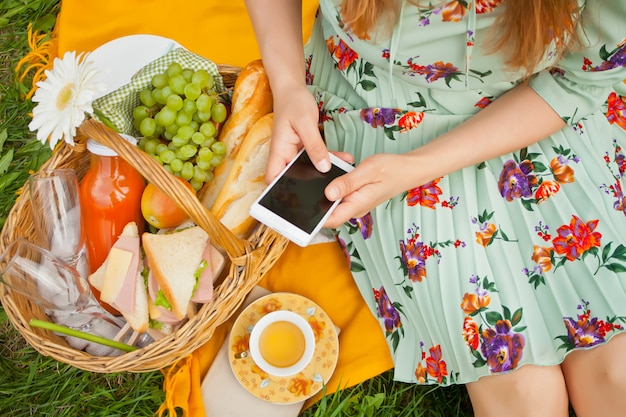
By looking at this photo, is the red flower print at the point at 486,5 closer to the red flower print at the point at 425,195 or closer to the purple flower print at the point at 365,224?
the red flower print at the point at 425,195

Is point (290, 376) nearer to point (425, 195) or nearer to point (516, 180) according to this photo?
point (425, 195)

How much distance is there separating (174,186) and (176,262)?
0.25 m

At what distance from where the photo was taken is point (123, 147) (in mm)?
965

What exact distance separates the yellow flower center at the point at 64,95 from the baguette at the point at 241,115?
38 centimetres

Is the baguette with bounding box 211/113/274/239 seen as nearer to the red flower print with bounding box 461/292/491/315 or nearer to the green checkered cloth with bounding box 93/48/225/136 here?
the green checkered cloth with bounding box 93/48/225/136

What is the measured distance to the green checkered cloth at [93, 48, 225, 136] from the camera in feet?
4.00

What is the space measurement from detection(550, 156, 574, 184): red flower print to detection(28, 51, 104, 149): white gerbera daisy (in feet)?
2.98

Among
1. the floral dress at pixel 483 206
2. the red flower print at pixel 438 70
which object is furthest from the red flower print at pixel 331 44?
the red flower print at pixel 438 70

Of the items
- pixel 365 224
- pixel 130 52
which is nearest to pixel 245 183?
pixel 365 224

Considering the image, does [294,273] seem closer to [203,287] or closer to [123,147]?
[203,287]

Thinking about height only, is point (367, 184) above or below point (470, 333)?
above

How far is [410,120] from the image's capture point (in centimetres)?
118

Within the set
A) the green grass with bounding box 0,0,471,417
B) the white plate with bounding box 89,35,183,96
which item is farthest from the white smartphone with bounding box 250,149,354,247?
the white plate with bounding box 89,35,183,96

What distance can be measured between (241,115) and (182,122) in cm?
15
